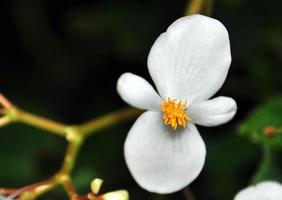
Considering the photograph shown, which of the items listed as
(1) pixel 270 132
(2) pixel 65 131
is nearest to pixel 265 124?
(1) pixel 270 132

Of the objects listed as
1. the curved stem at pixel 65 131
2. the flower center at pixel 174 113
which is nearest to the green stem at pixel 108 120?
the curved stem at pixel 65 131

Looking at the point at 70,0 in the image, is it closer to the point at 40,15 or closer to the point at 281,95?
the point at 40,15

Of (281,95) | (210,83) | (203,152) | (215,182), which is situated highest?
(210,83)

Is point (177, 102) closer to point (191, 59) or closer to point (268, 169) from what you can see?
point (191, 59)

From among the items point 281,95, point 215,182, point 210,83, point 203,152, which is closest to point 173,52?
point 210,83

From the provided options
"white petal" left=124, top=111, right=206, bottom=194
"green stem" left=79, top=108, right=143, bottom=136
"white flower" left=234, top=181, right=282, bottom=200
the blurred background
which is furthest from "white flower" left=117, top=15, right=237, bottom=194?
the blurred background

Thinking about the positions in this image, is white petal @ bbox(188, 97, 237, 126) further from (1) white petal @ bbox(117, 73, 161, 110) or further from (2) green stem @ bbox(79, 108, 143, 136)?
(2) green stem @ bbox(79, 108, 143, 136)
